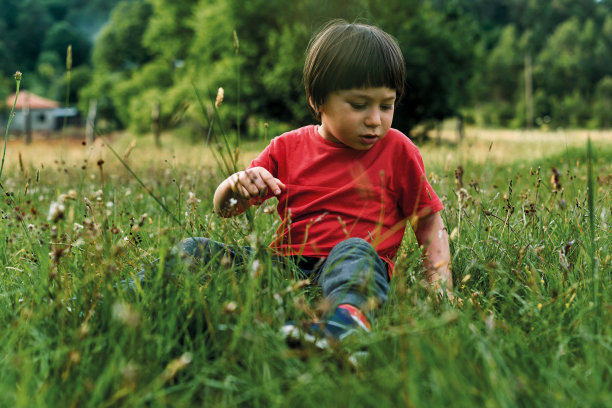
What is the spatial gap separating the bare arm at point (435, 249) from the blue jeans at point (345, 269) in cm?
23

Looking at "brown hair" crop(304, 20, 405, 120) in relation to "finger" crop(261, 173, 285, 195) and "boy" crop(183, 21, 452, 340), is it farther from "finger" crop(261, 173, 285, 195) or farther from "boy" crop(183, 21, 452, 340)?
"finger" crop(261, 173, 285, 195)

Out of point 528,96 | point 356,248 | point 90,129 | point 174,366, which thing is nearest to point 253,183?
point 356,248

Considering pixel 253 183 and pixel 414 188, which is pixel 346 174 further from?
pixel 253 183

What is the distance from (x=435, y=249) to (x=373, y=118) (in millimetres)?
636

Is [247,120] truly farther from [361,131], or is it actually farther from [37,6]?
[37,6]

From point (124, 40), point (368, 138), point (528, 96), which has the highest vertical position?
point (124, 40)

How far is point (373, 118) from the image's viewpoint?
2.39m

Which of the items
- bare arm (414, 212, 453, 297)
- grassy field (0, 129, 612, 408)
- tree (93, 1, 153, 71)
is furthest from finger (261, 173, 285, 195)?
tree (93, 1, 153, 71)

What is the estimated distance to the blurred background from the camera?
21031 mm

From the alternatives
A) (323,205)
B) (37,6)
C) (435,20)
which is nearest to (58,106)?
(37,6)

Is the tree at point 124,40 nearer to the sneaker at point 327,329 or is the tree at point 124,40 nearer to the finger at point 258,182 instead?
the finger at point 258,182

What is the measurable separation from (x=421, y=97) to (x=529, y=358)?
71.2 ft

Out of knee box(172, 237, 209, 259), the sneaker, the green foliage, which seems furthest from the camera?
the green foliage

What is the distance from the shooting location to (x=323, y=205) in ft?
8.47
